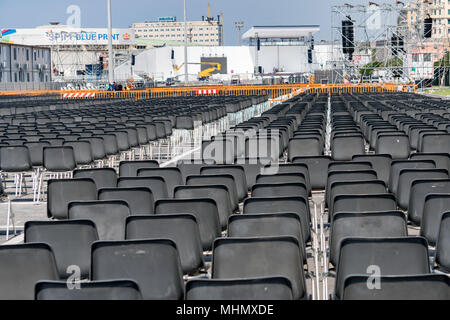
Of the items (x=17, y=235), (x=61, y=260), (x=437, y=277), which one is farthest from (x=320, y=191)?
(x=437, y=277)

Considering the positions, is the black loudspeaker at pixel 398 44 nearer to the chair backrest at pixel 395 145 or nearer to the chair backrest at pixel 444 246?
the chair backrest at pixel 395 145

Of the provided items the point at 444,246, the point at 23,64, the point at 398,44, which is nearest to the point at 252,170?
the point at 444,246

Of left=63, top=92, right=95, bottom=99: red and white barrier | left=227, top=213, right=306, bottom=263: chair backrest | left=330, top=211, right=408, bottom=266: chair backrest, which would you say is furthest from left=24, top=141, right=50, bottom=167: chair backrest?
left=63, top=92, right=95, bottom=99: red and white barrier

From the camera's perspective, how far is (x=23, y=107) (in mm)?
29438

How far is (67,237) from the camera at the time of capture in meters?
5.93

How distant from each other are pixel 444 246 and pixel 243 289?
2.25 m

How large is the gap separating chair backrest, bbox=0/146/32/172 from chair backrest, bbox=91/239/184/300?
27.3 feet

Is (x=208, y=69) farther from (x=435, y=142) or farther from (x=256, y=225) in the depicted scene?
(x=256, y=225)

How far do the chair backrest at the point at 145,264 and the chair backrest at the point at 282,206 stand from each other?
1812 mm

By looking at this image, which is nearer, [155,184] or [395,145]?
[155,184]

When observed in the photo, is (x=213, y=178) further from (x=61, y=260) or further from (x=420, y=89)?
(x=420, y=89)

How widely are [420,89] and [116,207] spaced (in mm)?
64220

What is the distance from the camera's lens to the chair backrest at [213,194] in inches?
299

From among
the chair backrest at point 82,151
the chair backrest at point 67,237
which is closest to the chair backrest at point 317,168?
the chair backrest at point 67,237
